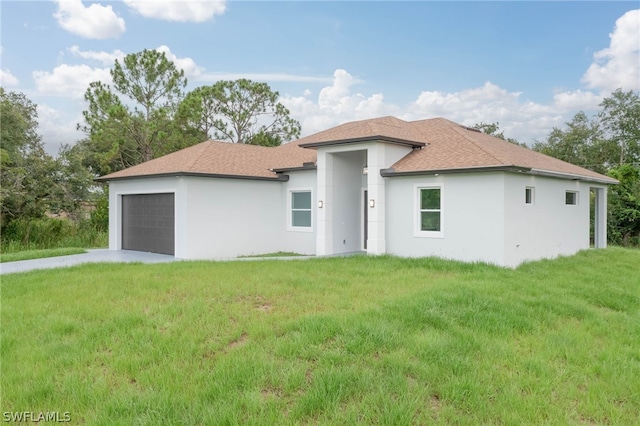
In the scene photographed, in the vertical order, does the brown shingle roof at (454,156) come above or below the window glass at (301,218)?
above

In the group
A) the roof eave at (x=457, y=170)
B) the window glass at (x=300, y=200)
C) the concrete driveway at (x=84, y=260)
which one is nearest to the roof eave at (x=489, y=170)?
the roof eave at (x=457, y=170)

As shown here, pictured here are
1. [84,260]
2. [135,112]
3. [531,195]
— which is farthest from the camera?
[135,112]

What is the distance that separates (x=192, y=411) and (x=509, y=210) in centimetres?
1042

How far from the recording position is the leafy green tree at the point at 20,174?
20578mm

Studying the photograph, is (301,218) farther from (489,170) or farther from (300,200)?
(489,170)

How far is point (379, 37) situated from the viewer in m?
17.2

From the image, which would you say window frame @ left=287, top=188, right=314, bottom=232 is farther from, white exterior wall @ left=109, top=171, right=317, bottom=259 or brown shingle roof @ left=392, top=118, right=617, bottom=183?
brown shingle roof @ left=392, top=118, right=617, bottom=183

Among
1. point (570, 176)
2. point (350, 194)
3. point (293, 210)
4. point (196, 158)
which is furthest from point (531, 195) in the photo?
point (196, 158)

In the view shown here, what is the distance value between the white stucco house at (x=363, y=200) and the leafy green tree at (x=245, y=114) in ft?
58.7

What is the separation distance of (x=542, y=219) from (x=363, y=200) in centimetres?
601

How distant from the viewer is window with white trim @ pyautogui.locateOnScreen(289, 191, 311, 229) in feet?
54.0

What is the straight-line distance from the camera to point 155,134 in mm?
28750
